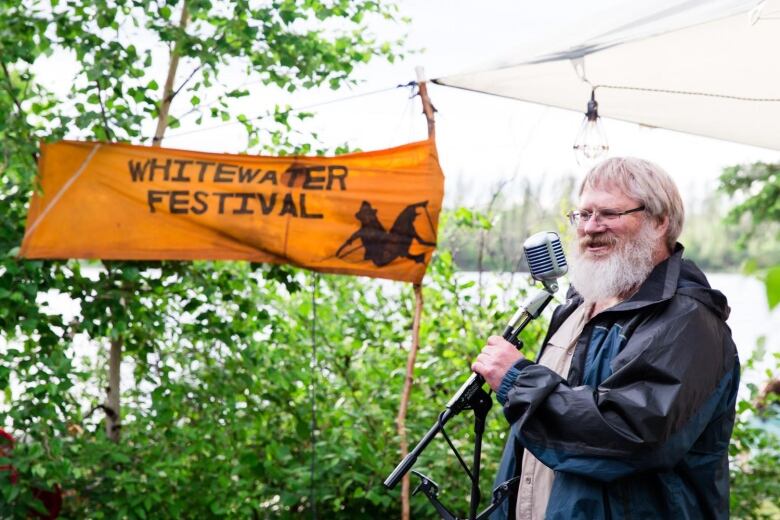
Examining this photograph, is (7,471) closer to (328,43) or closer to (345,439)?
(345,439)

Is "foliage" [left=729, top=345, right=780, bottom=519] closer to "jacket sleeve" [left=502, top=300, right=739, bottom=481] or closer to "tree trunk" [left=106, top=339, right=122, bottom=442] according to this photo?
"jacket sleeve" [left=502, top=300, right=739, bottom=481]

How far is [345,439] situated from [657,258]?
8.71 feet

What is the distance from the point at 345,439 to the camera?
4551mm

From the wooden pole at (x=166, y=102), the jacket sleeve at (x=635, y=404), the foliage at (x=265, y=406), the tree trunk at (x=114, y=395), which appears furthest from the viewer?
the tree trunk at (x=114, y=395)

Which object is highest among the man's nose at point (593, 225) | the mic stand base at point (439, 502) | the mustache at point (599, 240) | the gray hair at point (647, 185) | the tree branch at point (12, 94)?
the tree branch at point (12, 94)

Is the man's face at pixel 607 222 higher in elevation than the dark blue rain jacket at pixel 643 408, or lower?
higher

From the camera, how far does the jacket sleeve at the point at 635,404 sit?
1891mm

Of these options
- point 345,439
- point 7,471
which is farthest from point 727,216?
point 7,471

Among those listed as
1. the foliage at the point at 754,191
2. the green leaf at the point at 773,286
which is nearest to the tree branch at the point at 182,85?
the green leaf at the point at 773,286

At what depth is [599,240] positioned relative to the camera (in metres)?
2.22

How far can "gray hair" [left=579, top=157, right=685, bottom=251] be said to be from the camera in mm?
2178

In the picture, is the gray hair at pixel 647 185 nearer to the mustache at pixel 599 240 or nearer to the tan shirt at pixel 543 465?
the mustache at pixel 599 240

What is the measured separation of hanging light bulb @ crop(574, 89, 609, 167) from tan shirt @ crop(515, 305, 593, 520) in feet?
4.56

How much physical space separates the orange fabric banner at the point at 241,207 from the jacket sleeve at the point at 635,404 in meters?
1.90
